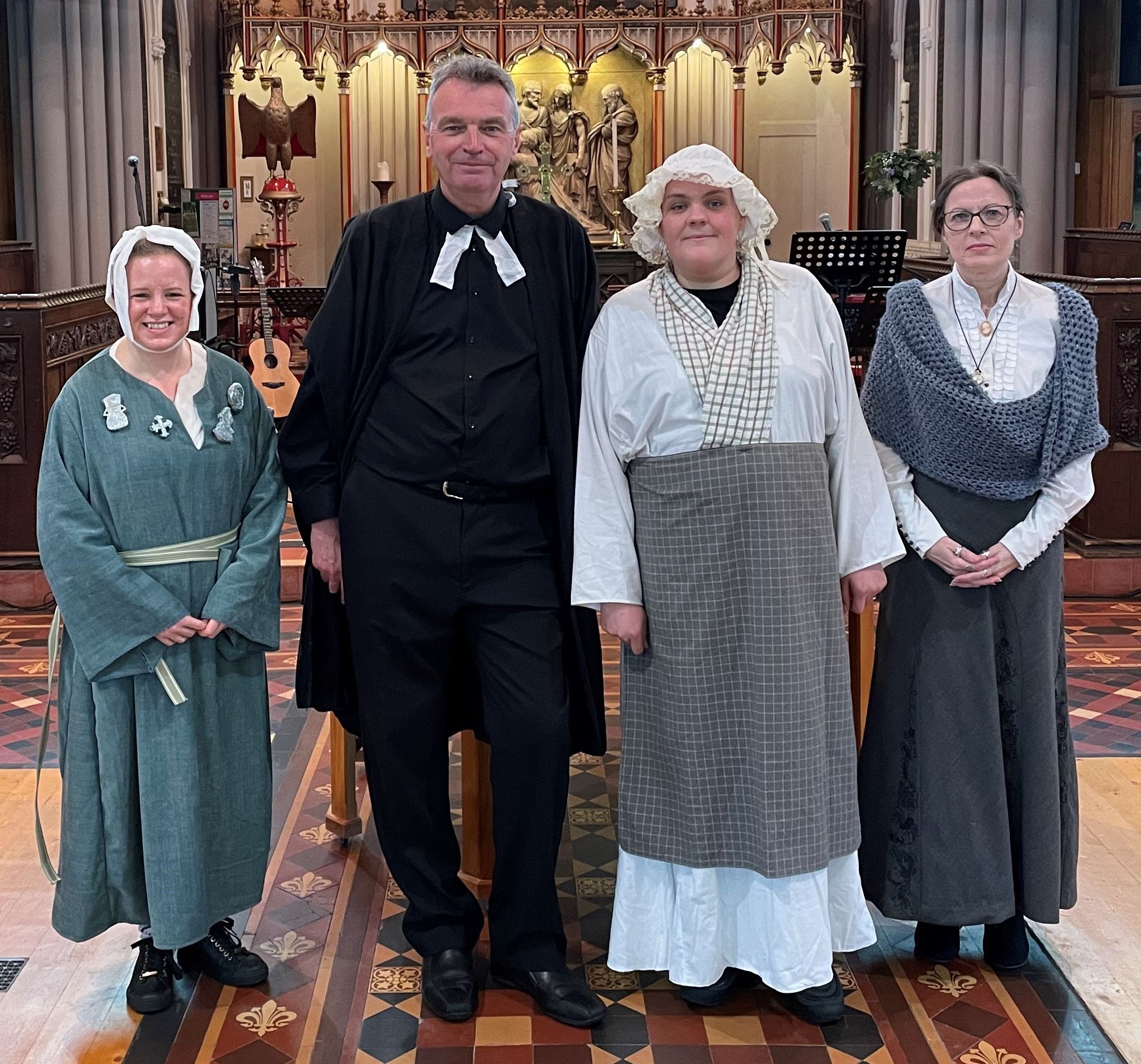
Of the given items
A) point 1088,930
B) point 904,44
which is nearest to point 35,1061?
point 1088,930

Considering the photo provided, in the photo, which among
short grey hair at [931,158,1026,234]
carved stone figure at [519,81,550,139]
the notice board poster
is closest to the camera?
short grey hair at [931,158,1026,234]

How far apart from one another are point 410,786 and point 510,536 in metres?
0.52

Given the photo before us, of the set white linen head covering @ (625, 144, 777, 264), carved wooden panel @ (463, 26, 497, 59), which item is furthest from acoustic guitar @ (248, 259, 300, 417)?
white linen head covering @ (625, 144, 777, 264)

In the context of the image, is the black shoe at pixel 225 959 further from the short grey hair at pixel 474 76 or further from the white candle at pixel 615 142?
the white candle at pixel 615 142

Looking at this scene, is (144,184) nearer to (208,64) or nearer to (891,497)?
(208,64)

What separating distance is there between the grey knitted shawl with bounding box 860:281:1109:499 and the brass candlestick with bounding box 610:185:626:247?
893 centimetres

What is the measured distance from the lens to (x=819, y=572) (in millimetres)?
2660

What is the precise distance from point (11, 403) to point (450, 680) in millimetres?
3712

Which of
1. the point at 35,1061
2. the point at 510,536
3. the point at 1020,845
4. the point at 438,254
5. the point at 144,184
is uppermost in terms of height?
the point at 144,184

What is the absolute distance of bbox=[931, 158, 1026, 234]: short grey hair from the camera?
2758 millimetres

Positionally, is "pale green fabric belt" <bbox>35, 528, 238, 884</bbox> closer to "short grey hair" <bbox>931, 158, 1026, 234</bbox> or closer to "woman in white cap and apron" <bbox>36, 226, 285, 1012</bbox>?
"woman in white cap and apron" <bbox>36, 226, 285, 1012</bbox>

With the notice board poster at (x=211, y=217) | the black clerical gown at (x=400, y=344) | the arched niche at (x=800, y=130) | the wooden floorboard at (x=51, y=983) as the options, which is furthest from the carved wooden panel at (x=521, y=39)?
the black clerical gown at (x=400, y=344)

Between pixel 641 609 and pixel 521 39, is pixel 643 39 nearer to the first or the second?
pixel 521 39

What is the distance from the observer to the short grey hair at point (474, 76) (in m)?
2.63
